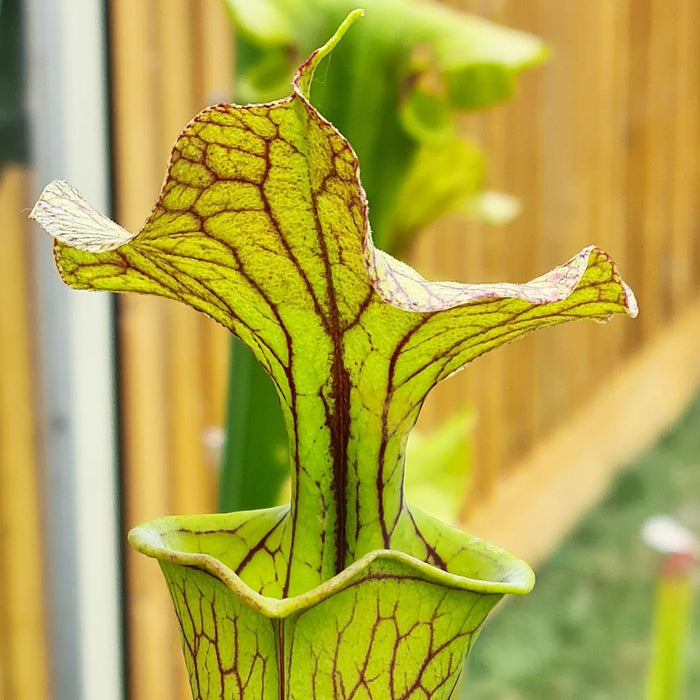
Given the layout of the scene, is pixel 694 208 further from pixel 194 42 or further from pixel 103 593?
pixel 103 593

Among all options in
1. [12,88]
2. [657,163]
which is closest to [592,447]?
[657,163]

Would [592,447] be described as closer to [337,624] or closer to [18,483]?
[18,483]

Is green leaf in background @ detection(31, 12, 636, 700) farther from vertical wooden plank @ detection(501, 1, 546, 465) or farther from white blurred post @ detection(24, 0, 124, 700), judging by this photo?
vertical wooden plank @ detection(501, 1, 546, 465)

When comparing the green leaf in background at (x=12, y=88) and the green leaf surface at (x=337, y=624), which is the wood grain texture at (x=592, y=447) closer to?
the green leaf in background at (x=12, y=88)

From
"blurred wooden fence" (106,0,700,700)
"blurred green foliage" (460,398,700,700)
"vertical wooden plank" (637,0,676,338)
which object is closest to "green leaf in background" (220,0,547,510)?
"blurred wooden fence" (106,0,700,700)

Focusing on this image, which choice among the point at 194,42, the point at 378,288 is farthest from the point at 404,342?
the point at 194,42
